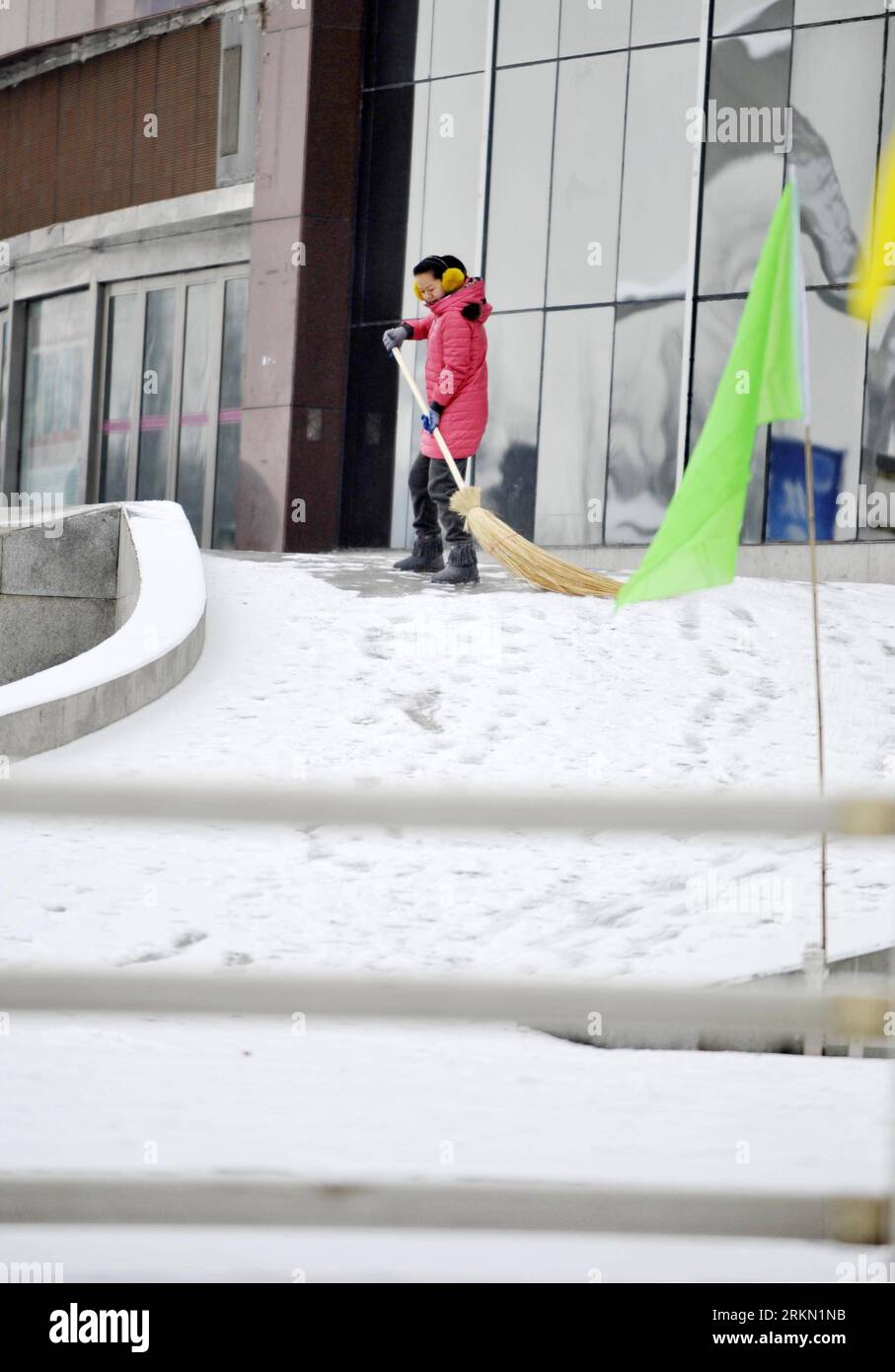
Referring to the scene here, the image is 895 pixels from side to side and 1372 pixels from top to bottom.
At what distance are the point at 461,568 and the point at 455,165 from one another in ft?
27.5

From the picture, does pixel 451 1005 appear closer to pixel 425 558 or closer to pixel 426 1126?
pixel 426 1126

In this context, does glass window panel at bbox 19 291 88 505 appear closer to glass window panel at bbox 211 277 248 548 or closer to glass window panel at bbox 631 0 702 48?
glass window panel at bbox 211 277 248 548

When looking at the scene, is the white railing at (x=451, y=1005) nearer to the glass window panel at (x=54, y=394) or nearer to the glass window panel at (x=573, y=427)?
the glass window panel at (x=573, y=427)

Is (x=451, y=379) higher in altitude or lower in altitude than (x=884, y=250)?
lower

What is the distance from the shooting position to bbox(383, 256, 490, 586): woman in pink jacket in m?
10.6

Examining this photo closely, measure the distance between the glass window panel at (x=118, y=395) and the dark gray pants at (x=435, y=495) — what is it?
455 inches

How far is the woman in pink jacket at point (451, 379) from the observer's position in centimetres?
1062

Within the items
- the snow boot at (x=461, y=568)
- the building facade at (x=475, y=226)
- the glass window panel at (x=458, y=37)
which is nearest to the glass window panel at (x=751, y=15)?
the building facade at (x=475, y=226)

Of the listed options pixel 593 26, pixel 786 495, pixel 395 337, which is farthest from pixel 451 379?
pixel 593 26

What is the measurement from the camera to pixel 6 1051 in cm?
441

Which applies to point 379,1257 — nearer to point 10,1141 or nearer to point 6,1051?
→ point 10,1141

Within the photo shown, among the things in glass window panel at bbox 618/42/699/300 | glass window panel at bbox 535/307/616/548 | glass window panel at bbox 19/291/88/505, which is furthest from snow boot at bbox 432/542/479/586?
glass window panel at bbox 19/291/88/505

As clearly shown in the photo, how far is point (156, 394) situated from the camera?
2177 centimetres

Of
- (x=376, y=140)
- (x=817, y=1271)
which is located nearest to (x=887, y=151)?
(x=376, y=140)
